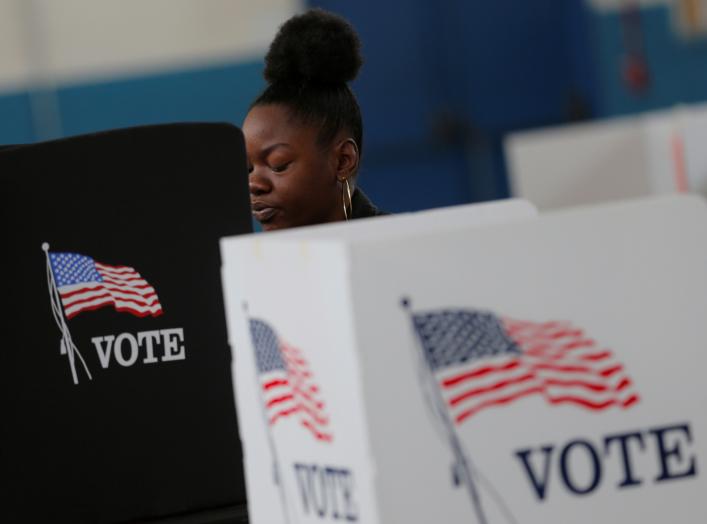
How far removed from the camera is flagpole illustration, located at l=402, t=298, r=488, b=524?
846 millimetres

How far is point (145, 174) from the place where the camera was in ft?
3.62

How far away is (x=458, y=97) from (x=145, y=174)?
5535 mm

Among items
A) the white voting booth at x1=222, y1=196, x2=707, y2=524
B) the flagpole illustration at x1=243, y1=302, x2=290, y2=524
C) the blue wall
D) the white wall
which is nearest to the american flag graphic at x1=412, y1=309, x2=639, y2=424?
the white voting booth at x1=222, y1=196, x2=707, y2=524

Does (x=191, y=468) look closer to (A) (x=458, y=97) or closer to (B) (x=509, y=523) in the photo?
(B) (x=509, y=523)

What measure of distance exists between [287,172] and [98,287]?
0.62 m

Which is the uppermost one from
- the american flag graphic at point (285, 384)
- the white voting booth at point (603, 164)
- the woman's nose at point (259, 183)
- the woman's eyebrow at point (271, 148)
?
the woman's eyebrow at point (271, 148)

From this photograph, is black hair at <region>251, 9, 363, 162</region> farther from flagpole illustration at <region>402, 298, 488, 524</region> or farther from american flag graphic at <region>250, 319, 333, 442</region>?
flagpole illustration at <region>402, 298, 488, 524</region>

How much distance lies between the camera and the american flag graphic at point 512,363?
33.5 inches

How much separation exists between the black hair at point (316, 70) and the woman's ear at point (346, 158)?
0.7 inches

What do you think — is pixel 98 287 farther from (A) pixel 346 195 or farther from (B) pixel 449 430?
(A) pixel 346 195

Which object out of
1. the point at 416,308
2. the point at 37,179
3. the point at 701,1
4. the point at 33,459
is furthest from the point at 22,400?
the point at 701,1

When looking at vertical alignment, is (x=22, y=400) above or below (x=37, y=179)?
below

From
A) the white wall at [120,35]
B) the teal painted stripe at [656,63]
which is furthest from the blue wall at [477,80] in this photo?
the white wall at [120,35]

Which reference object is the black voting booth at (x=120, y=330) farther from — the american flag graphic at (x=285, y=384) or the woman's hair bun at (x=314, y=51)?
the woman's hair bun at (x=314, y=51)
